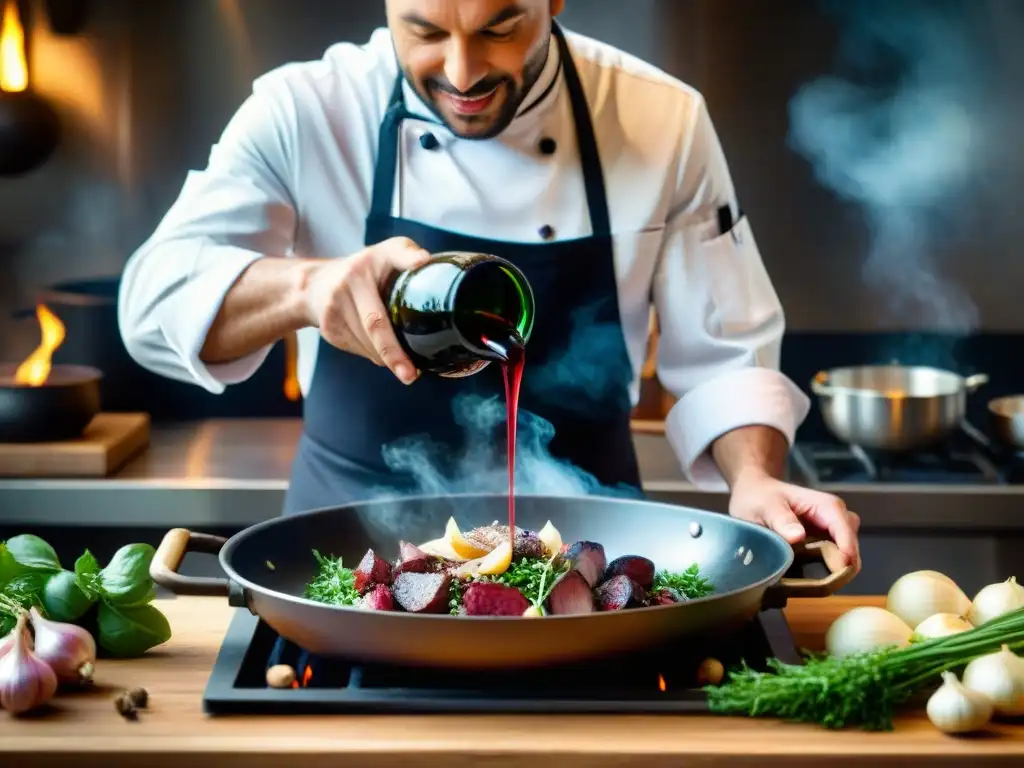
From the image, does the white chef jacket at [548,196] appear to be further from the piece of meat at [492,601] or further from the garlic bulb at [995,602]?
the piece of meat at [492,601]

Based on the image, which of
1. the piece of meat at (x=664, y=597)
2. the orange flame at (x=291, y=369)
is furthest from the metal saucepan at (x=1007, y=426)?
the orange flame at (x=291, y=369)

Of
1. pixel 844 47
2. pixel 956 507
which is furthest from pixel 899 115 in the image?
pixel 956 507

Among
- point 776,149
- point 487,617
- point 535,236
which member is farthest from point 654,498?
point 487,617

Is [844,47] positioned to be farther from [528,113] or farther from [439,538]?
→ [439,538]

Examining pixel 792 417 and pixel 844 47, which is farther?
pixel 844 47

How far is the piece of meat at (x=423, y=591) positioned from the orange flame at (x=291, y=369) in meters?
2.15

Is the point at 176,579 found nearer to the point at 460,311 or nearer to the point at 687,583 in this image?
the point at 460,311

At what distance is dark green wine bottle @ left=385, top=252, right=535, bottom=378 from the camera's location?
1.44m

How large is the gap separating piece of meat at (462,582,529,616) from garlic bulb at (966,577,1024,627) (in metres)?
0.54

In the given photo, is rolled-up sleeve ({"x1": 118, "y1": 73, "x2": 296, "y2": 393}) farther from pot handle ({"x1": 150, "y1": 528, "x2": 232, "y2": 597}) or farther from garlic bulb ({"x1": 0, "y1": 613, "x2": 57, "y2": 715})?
garlic bulb ({"x1": 0, "y1": 613, "x2": 57, "y2": 715})

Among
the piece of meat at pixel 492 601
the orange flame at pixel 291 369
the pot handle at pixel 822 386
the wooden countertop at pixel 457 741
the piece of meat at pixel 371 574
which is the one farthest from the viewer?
the orange flame at pixel 291 369

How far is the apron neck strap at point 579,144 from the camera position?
225cm

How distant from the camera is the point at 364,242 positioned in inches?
90.0

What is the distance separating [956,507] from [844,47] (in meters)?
1.28
